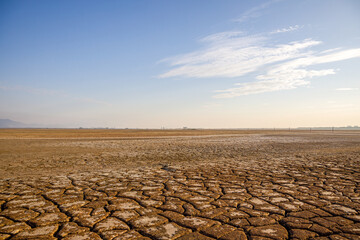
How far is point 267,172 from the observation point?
4918mm

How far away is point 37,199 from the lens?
3.07 m

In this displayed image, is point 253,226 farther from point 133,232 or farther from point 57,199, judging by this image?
point 57,199

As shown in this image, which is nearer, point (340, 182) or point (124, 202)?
point (124, 202)

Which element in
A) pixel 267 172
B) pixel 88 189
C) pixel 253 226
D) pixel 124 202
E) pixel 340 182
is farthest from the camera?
pixel 267 172

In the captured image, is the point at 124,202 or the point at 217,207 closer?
the point at 217,207

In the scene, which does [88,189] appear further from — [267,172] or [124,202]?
[267,172]

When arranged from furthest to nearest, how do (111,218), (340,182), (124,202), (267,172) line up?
(267,172)
(340,182)
(124,202)
(111,218)

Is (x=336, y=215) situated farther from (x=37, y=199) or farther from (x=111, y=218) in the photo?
(x=37, y=199)

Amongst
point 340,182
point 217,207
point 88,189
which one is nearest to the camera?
point 217,207

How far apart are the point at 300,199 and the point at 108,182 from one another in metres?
3.23

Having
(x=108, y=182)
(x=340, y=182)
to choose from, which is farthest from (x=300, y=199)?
(x=108, y=182)

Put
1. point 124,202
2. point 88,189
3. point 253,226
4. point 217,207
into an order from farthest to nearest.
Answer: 1. point 88,189
2. point 124,202
3. point 217,207
4. point 253,226

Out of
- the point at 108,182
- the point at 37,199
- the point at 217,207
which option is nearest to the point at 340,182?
the point at 217,207

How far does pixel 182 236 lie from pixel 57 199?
2.06m
